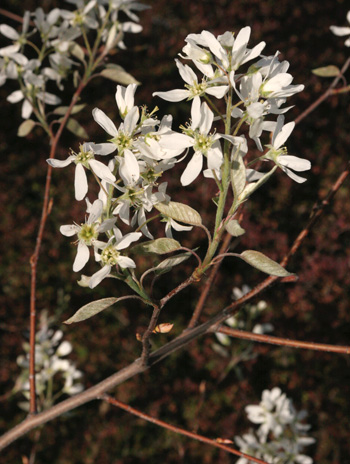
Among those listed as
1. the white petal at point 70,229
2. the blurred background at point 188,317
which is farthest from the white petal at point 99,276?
the blurred background at point 188,317

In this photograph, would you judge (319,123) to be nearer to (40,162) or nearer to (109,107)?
(109,107)

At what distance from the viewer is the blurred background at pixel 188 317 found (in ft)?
9.66

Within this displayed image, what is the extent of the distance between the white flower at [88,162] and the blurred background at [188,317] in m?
2.10

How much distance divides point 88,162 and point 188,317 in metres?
2.67

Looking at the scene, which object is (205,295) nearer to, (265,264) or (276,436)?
(265,264)

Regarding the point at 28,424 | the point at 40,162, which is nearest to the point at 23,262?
the point at 40,162

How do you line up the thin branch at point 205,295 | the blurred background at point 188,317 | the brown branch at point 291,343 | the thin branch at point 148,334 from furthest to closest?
1. the blurred background at point 188,317
2. the thin branch at point 205,295
3. the brown branch at point 291,343
4. the thin branch at point 148,334

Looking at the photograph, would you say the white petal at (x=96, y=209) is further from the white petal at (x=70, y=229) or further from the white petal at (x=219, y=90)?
the white petal at (x=219, y=90)

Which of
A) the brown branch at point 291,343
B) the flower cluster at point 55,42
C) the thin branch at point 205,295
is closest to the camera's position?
the brown branch at point 291,343

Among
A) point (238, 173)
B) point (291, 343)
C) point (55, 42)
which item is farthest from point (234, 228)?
point (55, 42)

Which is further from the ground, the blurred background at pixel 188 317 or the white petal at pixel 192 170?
the white petal at pixel 192 170

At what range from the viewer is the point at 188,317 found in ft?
10.5

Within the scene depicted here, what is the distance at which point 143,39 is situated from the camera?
14.0ft

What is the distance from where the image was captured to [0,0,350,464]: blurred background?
2945 mm
